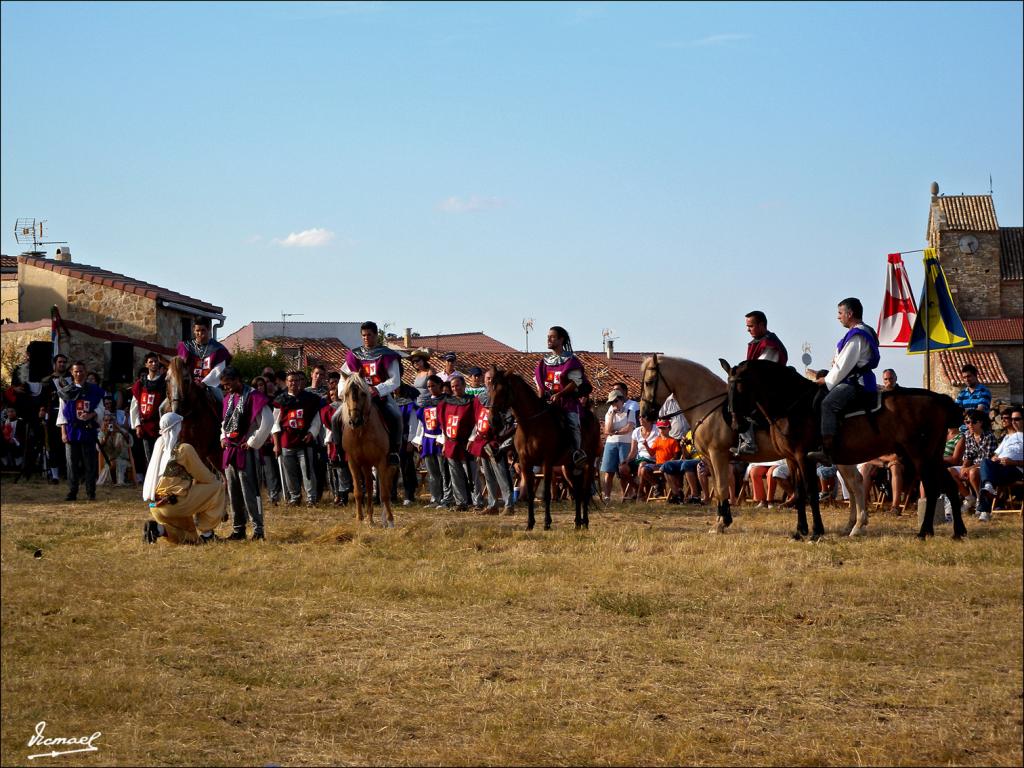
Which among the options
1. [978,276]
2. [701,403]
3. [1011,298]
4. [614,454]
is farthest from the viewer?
[1011,298]

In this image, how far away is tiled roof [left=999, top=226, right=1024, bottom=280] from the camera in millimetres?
80562

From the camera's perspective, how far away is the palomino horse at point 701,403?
1561 cm

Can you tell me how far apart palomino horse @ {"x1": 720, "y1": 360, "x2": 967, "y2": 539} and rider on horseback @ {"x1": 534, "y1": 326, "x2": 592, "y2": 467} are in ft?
7.10

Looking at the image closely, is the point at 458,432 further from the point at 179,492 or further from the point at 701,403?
the point at 179,492

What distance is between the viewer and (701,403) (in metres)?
15.8

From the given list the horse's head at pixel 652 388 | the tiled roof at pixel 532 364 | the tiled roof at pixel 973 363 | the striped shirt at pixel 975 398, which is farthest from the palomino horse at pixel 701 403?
Result: the tiled roof at pixel 973 363

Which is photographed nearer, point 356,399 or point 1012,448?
point 1012,448

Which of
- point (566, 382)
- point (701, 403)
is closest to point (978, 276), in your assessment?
point (701, 403)

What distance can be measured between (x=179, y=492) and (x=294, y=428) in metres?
6.21

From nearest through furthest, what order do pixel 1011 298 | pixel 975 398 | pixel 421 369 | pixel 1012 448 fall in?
pixel 1012 448
pixel 975 398
pixel 421 369
pixel 1011 298

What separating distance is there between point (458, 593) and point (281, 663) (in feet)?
8.21

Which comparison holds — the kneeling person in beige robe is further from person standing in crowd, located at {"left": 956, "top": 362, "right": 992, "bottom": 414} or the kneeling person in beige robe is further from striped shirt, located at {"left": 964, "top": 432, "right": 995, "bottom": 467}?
person standing in crowd, located at {"left": 956, "top": 362, "right": 992, "bottom": 414}

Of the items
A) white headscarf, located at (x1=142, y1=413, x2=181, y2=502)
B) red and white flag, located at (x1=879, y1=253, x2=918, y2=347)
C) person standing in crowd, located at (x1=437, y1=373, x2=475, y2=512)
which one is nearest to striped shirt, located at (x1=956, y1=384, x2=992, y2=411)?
red and white flag, located at (x1=879, y1=253, x2=918, y2=347)

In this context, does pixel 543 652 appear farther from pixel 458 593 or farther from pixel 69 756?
pixel 69 756
